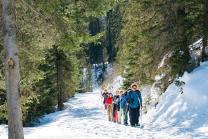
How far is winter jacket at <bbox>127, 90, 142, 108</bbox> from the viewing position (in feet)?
71.6

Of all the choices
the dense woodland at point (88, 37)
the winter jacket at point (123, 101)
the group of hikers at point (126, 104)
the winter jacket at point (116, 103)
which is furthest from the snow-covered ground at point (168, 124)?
the winter jacket at point (116, 103)

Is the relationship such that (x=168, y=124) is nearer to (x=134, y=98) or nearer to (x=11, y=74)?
(x=134, y=98)

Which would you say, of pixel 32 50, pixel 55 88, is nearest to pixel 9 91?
pixel 32 50

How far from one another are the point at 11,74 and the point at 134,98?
10.0 meters

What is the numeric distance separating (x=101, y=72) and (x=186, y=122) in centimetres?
10924

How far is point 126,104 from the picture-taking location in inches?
937

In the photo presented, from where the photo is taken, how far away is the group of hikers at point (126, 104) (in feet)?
71.7

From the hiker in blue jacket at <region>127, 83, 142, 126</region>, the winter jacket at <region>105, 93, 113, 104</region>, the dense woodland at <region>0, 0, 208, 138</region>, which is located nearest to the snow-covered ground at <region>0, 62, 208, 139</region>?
the hiker in blue jacket at <region>127, 83, 142, 126</region>

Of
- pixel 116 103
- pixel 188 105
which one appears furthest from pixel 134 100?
pixel 116 103

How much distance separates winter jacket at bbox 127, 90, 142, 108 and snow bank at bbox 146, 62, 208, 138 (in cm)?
216

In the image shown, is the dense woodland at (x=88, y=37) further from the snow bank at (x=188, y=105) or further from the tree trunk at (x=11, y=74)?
the tree trunk at (x=11, y=74)

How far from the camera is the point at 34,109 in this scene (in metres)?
35.2

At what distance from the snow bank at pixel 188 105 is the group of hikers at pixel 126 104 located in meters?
1.80

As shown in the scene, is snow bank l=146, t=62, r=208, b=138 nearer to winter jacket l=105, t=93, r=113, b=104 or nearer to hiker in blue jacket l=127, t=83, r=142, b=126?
hiker in blue jacket l=127, t=83, r=142, b=126
